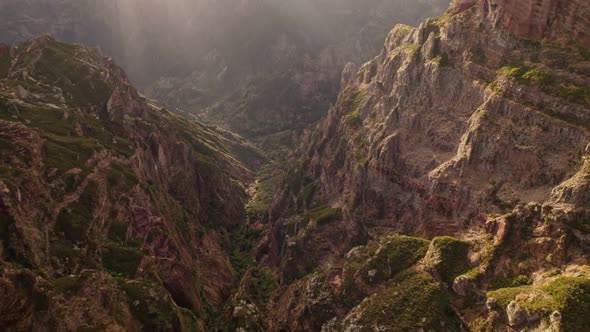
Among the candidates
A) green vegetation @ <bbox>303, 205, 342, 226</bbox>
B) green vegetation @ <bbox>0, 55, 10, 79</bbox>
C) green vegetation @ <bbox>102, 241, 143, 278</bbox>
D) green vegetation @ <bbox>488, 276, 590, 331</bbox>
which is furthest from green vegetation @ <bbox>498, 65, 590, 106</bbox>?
green vegetation @ <bbox>0, 55, 10, 79</bbox>

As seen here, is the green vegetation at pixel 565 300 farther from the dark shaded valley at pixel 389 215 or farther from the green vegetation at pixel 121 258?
the green vegetation at pixel 121 258

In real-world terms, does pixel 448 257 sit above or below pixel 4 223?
below

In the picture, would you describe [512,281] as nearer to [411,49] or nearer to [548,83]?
[548,83]

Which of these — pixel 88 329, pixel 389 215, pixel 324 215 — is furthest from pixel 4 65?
pixel 389 215

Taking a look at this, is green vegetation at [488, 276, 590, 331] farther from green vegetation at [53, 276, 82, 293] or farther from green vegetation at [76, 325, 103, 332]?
green vegetation at [53, 276, 82, 293]

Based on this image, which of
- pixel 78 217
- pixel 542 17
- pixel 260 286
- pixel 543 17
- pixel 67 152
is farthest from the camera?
pixel 260 286

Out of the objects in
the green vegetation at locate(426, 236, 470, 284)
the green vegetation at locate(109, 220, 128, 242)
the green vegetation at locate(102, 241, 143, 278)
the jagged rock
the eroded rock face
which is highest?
the eroded rock face

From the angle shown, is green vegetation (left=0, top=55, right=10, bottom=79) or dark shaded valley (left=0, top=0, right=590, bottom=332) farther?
green vegetation (left=0, top=55, right=10, bottom=79)
